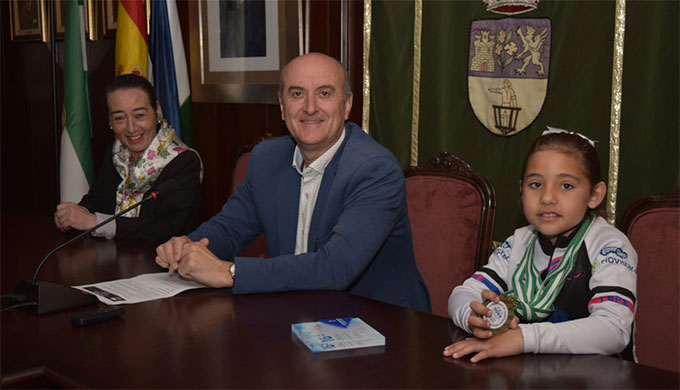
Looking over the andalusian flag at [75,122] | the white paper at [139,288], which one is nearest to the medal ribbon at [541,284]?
the white paper at [139,288]

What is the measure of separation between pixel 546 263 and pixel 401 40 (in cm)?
187

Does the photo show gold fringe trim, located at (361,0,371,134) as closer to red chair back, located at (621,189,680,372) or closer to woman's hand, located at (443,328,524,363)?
red chair back, located at (621,189,680,372)

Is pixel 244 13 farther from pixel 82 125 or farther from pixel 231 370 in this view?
pixel 231 370

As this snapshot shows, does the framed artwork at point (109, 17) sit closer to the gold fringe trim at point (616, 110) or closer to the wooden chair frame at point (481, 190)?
the wooden chair frame at point (481, 190)

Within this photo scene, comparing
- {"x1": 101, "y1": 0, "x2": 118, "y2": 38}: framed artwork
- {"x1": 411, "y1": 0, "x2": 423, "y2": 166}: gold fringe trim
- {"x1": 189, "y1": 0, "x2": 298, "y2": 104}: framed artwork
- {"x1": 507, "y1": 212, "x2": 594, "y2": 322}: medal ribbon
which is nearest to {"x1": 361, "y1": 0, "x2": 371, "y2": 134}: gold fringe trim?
{"x1": 411, "y1": 0, "x2": 423, "y2": 166}: gold fringe trim

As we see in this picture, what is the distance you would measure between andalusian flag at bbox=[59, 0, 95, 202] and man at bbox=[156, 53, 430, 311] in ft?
6.85

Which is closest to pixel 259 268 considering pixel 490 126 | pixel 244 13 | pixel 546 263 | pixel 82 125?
pixel 546 263

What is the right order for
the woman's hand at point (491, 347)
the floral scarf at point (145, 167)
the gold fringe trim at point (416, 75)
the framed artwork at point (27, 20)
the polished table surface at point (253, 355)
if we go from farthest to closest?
the framed artwork at point (27, 20) < the gold fringe trim at point (416, 75) < the floral scarf at point (145, 167) < the woman's hand at point (491, 347) < the polished table surface at point (253, 355)

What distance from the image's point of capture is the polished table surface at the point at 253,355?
1208 mm

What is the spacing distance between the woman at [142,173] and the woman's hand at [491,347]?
1676 millimetres

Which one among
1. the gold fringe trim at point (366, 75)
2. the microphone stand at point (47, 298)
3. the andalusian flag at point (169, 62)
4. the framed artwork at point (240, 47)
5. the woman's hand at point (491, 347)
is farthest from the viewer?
the andalusian flag at point (169, 62)

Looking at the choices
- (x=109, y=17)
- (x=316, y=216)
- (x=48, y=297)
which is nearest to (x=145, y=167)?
(x=316, y=216)

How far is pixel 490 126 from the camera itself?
2.98 metres

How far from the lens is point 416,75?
327 cm
